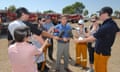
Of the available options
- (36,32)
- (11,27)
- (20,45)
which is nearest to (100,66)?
(36,32)

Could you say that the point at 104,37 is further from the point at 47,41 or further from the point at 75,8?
the point at 75,8

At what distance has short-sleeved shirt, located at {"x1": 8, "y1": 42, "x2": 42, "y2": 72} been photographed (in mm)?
3736

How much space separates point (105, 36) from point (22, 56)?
7.43ft

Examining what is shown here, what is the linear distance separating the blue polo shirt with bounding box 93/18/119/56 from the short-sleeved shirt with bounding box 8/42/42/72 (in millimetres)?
1986

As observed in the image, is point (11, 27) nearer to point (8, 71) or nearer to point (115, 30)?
point (115, 30)

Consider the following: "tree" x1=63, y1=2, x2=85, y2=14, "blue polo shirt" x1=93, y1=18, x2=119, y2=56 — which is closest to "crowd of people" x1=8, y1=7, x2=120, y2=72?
"blue polo shirt" x1=93, y1=18, x2=119, y2=56

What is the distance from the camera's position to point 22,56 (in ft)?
12.3

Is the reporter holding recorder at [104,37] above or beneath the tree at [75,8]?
above

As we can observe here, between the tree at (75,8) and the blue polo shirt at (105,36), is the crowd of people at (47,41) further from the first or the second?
the tree at (75,8)

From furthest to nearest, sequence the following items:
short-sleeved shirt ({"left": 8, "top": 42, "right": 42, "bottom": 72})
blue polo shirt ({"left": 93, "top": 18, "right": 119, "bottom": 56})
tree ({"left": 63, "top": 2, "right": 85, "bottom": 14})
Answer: tree ({"left": 63, "top": 2, "right": 85, "bottom": 14}) < blue polo shirt ({"left": 93, "top": 18, "right": 119, "bottom": 56}) < short-sleeved shirt ({"left": 8, "top": 42, "right": 42, "bottom": 72})

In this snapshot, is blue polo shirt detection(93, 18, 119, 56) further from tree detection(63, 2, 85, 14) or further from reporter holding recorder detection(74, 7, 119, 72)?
tree detection(63, 2, 85, 14)

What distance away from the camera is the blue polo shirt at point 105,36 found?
17.7 ft

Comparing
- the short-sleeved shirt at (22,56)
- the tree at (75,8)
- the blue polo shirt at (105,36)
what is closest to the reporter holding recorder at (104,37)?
the blue polo shirt at (105,36)

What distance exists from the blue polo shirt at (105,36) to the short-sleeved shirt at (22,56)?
78.2 inches
